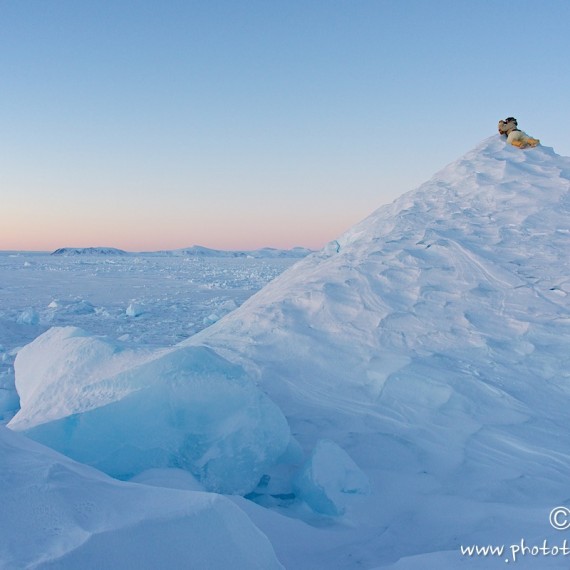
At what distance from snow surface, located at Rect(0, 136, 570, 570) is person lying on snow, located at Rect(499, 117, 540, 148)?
1994mm

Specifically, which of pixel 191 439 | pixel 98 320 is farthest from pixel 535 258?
pixel 98 320

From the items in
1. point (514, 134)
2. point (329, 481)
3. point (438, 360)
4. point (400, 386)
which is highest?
point (514, 134)

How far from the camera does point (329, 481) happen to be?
2.65 meters

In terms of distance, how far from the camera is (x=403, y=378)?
3885mm

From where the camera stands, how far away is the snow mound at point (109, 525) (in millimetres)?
1382

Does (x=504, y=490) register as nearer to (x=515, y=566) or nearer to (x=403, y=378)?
(x=515, y=566)

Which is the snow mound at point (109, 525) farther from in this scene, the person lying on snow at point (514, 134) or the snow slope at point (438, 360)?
the person lying on snow at point (514, 134)

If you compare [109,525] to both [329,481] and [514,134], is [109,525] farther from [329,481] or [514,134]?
[514,134]

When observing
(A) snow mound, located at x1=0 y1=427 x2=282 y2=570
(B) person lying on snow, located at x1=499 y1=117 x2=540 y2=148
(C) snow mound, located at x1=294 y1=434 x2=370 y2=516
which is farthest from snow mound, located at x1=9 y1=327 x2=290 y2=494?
(B) person lying on snow, located at x1=499 y1=117 x2=540 y2=148

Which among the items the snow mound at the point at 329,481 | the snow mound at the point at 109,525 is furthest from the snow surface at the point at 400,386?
the snow mound at the point at 109,525

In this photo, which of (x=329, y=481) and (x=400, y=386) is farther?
(x=400, y=386)

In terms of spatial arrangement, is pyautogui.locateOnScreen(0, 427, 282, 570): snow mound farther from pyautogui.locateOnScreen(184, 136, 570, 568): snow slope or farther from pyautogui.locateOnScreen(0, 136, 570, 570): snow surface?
pyautogui.locateOnScreen(184, 136, 570, 568): snow slope

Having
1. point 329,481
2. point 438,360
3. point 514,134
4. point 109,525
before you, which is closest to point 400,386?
point 438,360

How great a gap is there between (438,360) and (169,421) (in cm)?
240
